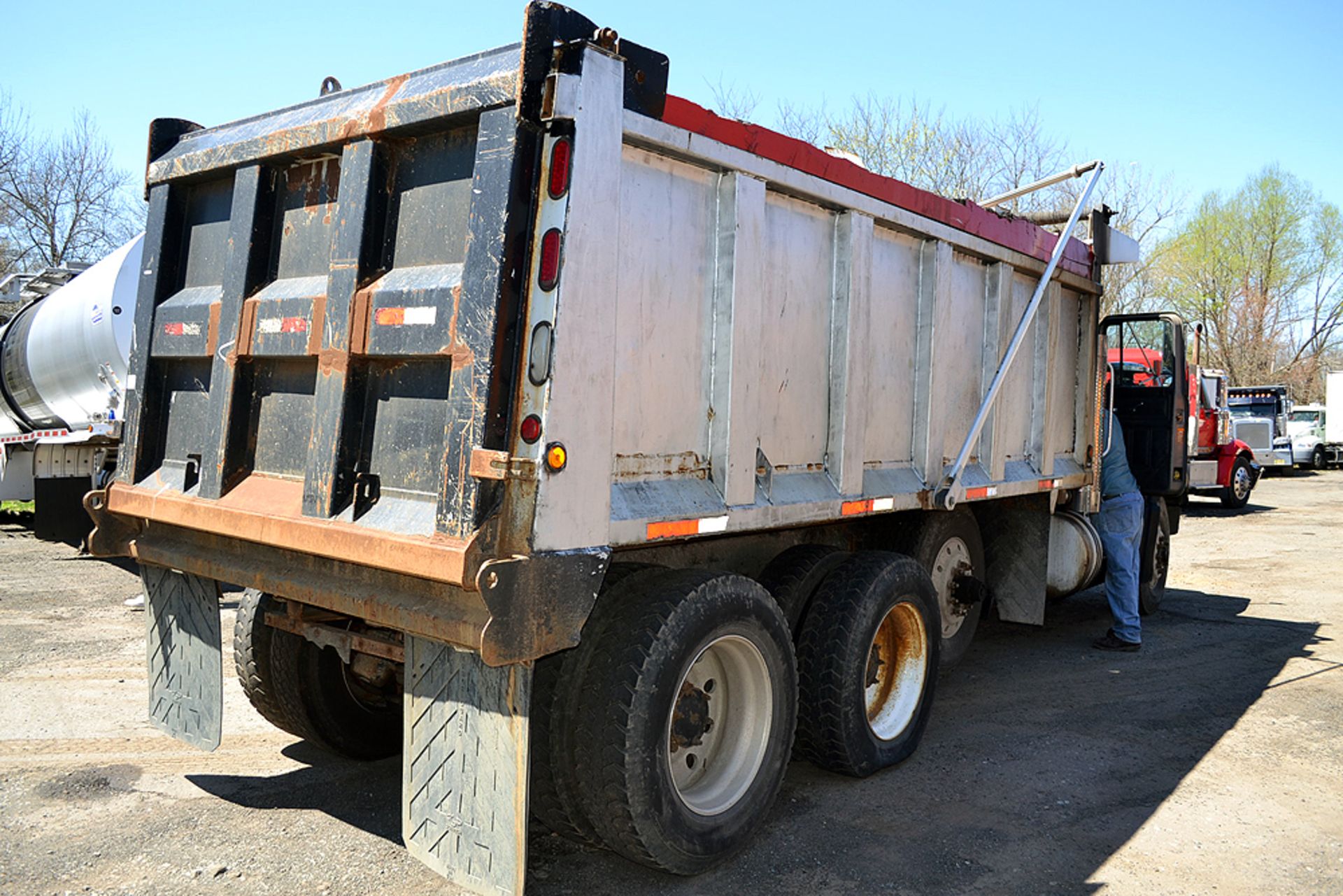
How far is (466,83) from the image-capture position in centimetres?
319

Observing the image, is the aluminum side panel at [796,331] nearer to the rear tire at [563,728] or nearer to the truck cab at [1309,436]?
the rear tire at [563,728]

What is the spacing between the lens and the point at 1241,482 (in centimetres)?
1947

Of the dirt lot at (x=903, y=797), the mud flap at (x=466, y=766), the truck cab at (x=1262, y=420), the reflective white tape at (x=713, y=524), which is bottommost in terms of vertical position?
the dirt lot at (x=903, y=797)

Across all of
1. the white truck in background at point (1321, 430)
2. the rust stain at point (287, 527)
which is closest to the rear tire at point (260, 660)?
the rust stain at point (287, 527)

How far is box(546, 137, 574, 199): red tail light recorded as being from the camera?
3.03m

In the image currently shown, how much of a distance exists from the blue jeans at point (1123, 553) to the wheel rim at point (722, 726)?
181 inches

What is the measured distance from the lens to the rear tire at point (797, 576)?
14.9ft

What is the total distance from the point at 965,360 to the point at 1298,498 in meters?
20.4

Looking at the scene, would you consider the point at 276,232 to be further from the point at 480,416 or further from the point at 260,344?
the point at 480,416

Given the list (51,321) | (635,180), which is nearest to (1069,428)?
(635,180)

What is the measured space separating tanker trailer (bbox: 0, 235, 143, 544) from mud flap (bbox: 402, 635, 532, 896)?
733 centimetres

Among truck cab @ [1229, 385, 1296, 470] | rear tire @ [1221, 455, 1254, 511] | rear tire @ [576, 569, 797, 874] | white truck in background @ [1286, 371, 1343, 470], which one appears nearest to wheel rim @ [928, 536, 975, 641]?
rear tire @ [576, 569, 797, 874]

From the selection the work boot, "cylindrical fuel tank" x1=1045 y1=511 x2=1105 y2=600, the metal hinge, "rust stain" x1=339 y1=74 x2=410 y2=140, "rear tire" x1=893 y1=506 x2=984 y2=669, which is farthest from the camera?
the work boot

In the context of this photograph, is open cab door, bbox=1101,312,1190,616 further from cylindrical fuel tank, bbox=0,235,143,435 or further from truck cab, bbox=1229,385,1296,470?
truck cab, bbox=1229,385,1296,470
